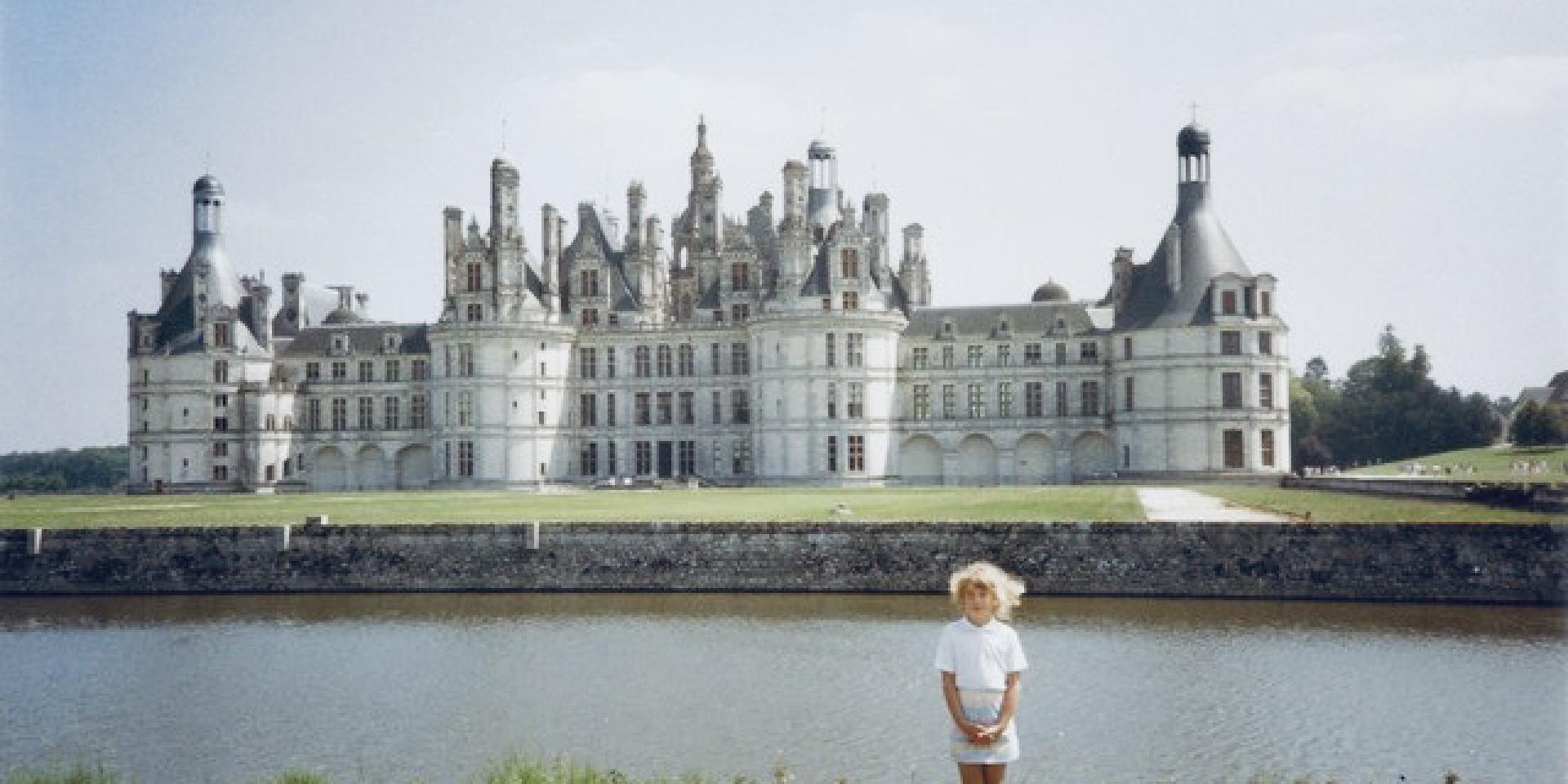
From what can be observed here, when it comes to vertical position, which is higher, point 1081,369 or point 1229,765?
point 1081,369

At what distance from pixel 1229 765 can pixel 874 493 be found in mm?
32947

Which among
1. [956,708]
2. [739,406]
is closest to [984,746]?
[956,708]

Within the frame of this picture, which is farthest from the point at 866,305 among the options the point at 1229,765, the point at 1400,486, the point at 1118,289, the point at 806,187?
the point at 1229,765

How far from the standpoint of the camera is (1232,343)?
58.8 m

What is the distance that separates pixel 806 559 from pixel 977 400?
105ft

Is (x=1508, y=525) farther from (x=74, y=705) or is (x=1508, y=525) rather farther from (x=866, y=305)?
(x=866, y=305)

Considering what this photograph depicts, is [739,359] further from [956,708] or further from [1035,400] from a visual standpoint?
[956,708]

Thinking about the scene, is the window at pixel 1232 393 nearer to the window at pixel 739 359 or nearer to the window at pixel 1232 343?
the window at pixel 1232 343

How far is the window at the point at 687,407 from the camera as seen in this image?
2687 inches

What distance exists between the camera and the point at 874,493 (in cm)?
5084

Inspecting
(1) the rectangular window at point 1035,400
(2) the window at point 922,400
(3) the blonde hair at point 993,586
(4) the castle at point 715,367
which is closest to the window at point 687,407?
(4) the castle at point 715,367

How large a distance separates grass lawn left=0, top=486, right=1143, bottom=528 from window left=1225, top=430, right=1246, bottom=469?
6861mm

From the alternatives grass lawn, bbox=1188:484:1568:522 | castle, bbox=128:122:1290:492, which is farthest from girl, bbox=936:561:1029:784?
castle, bbox=128:122:1290:492

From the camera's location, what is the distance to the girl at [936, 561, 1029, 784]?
9617 millimetres
